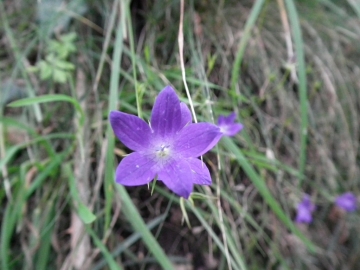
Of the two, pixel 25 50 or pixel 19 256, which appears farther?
pixel 25 50

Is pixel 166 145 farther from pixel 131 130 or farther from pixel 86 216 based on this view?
pixel 86 216

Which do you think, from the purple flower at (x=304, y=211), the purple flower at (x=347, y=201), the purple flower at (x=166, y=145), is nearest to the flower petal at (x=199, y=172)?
the purple flower at (x=166, y=145)

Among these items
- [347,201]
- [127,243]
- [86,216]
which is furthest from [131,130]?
[347,201]

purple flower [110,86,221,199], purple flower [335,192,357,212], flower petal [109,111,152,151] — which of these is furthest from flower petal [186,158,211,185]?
purple flower [335,192,357,212]

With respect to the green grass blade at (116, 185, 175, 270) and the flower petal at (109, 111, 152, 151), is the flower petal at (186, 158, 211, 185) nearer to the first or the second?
the flower petal at (109, 111, 152, 151)

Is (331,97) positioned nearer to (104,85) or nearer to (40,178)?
(104,85)

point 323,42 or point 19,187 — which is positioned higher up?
point 323,42

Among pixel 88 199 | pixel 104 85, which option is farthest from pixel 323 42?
pixel 88 199
